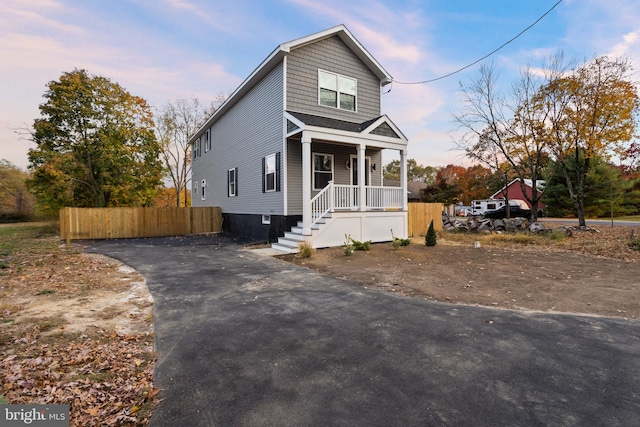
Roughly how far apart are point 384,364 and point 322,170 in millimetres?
9914

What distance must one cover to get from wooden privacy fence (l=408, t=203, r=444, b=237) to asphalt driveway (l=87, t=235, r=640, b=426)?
1053 centimetres

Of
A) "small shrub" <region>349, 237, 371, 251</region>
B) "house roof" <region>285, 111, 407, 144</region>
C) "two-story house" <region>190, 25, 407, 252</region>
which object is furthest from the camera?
"two-story house" <region>190, 25, 407, 252</region>

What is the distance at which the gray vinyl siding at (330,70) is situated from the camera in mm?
11234

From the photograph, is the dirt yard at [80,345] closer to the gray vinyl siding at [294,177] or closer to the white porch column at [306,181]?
the white porch column at [306,181]

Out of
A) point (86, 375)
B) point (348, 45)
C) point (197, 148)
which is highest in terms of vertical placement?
point (348, 45)

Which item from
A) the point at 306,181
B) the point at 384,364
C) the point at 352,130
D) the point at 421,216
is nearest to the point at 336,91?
the point at 352,130

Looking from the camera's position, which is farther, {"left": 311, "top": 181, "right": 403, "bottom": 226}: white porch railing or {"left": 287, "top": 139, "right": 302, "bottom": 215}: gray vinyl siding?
{"left": 287, "top": 139, "right": 302, "bottom": 215}: gray vinyl siding

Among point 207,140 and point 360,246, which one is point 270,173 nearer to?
point 360,246

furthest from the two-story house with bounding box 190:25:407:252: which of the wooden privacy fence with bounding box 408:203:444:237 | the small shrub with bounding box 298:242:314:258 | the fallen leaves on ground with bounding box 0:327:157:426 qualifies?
the fallen leaves on ground with bounding box 0:327:157:426

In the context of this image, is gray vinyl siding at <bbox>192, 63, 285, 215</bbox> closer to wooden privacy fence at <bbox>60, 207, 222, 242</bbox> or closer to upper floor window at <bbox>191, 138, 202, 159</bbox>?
wooden privacy fence at <bbox>60, 207, 222, 242</bbox>

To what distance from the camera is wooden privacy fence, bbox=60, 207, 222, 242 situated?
14.1 metres

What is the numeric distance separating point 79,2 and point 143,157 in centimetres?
1169

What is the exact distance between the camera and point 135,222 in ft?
51.3

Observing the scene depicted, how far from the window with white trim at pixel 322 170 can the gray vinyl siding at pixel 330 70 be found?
1.66 meters
